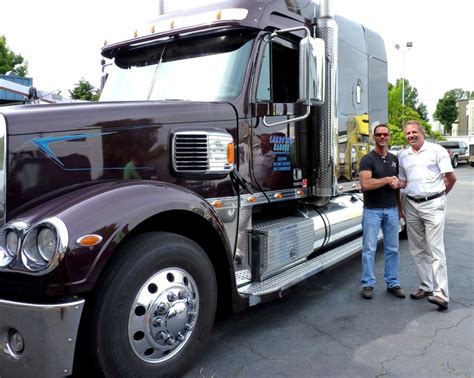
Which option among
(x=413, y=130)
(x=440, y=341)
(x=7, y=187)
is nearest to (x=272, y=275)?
(x=440, y=341)

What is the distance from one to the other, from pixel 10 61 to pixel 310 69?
120ft

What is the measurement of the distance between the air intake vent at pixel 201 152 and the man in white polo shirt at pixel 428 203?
2.06 meters

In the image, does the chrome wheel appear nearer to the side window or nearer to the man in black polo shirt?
the side window

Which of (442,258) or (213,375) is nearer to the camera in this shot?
(213,375)

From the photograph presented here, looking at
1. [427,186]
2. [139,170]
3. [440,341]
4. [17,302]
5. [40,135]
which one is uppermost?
[40,135]

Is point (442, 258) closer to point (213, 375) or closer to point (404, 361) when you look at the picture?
point (404, 361)

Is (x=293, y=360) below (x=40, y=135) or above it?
below

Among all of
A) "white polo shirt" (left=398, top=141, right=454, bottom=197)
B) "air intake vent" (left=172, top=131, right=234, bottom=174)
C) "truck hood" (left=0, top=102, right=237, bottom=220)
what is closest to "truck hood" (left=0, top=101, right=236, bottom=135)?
"truck hood" (left=0, top=102, right=237, bottom=220)

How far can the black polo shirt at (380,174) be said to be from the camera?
14.9ft

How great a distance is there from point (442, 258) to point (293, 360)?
1.96 m

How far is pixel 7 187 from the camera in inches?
96.7

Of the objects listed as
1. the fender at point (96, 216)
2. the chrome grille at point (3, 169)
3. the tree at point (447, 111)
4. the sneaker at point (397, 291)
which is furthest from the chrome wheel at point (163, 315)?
the tree at point (447, 111)

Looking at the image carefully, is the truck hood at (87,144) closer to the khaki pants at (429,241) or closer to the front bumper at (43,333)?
the front bumper at (43,333)

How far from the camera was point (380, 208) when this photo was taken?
4609 mm
